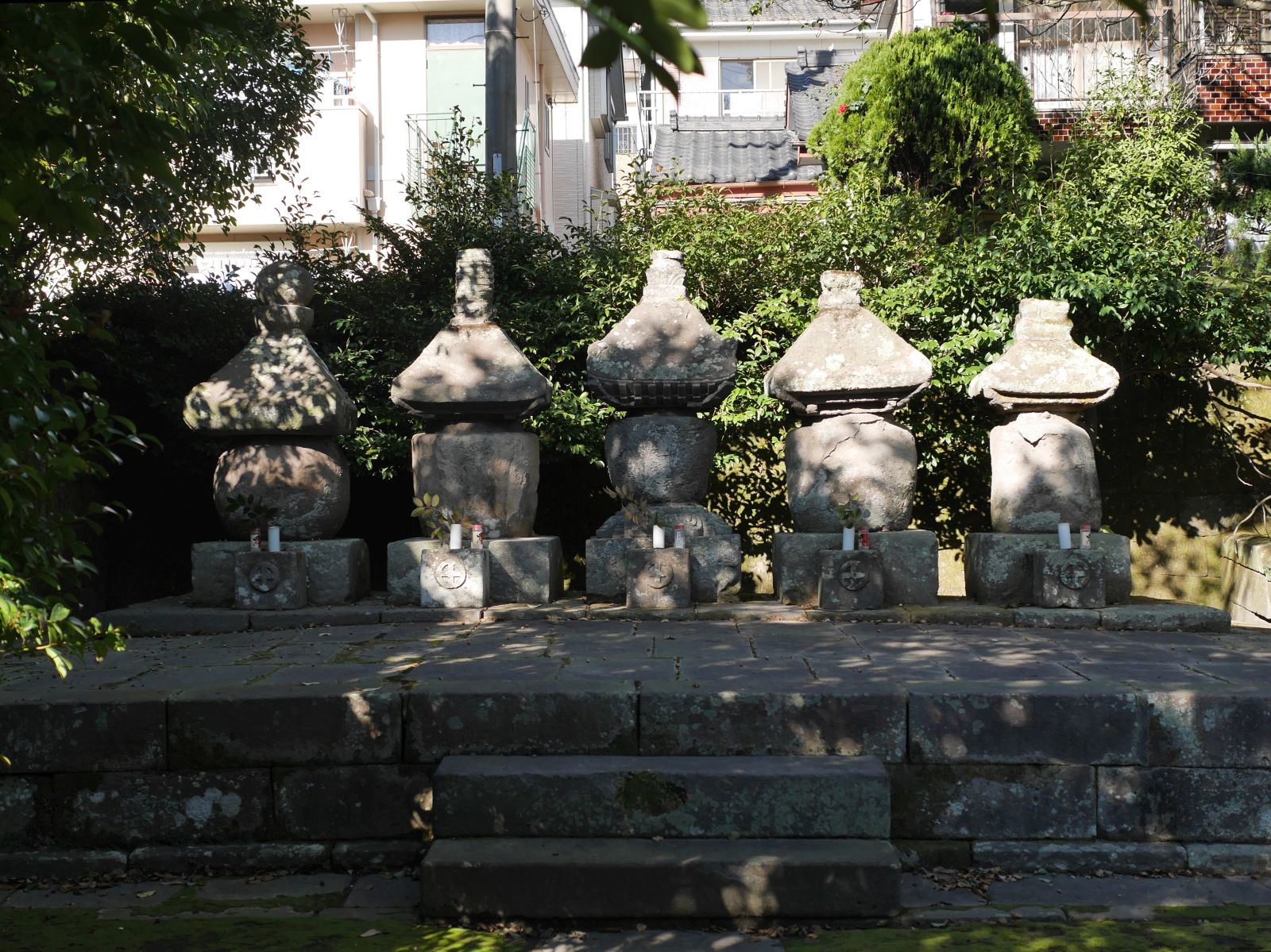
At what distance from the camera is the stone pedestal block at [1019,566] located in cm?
651

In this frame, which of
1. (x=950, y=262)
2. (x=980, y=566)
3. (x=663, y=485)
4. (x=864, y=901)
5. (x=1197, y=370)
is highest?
(x=950, y=262)

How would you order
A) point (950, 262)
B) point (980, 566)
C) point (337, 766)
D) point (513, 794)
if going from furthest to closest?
point (950, 262)
point (980, 566)
point (337, 766)
point (513, 794)

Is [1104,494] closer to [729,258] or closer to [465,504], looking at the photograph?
[729,258]

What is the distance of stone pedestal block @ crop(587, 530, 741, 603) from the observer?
6809mm

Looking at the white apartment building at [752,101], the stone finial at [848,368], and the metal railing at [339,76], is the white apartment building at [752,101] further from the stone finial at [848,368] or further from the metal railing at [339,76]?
the stone finial at [848,368]

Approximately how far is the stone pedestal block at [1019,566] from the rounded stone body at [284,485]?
381cm

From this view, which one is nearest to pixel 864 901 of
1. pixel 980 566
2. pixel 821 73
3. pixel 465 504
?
pixel 980 566

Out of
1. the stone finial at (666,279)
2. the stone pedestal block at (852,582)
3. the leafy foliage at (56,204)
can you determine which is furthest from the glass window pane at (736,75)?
the leafy foliage at (56,204)

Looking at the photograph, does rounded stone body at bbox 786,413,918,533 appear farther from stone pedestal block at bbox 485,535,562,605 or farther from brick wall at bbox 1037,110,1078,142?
brick wall at bbox 1037,110,1078,142

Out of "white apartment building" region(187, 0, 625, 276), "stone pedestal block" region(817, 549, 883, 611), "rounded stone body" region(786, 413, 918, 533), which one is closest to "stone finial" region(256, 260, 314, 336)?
"rounded stone body" region(786, 413, 918, 533)

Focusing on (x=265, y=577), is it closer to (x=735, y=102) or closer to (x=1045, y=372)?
(x=1045, y=372)

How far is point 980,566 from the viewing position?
6641 millimetres

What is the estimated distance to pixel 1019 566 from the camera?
659 cm

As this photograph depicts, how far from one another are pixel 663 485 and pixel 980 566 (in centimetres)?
188
